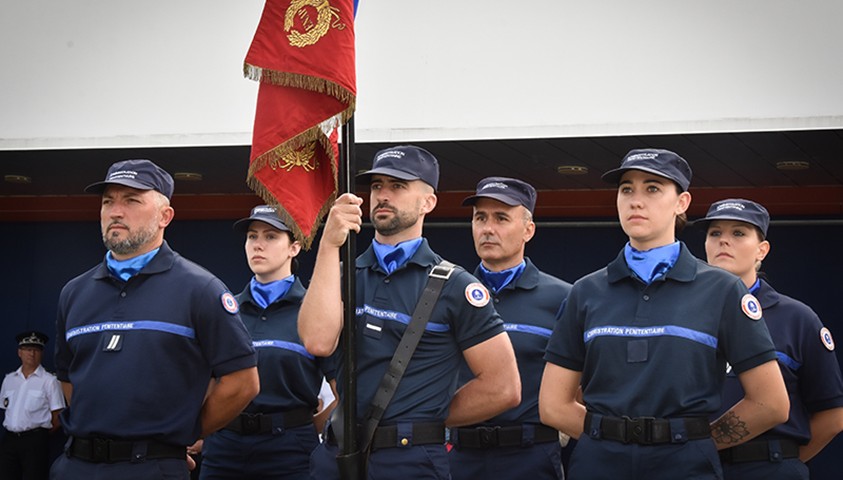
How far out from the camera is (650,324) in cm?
352

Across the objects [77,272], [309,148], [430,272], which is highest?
[309,148]

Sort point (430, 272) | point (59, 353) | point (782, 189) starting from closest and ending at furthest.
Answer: point (430, 272) → point (59, 353) → point (782, 189)

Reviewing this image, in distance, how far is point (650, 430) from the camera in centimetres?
340

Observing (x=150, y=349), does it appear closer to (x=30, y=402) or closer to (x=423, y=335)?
(x=423, y=335)

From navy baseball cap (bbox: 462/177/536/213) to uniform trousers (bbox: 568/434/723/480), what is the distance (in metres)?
1.89

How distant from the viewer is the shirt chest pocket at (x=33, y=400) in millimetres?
10141

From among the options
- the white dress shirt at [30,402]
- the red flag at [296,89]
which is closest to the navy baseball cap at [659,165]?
the red flag at [296,89]

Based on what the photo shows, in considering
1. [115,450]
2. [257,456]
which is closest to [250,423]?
[257,456]

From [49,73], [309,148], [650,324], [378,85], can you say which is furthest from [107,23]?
[650,324]

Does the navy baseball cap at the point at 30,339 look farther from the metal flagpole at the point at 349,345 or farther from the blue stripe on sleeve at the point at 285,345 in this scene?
the metal flagpole at the point at 349,345

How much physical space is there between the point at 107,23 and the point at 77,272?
3.92 m

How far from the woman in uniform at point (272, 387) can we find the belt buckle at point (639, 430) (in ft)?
7.04

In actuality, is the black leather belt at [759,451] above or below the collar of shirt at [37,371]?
above

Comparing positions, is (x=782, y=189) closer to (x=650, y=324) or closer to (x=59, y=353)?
(x=650, y=324)
